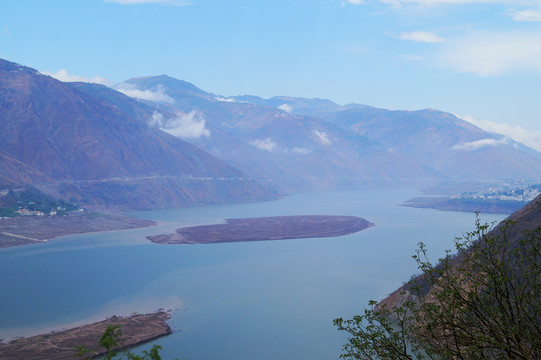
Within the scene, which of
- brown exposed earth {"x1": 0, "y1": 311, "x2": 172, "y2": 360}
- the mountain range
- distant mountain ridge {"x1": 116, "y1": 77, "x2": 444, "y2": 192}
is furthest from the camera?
distant mountain ridge {"x1": 116, "y1": 77, "x2": 444, "y2": 192}

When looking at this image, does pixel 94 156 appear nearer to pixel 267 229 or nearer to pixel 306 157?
pixel 267 229

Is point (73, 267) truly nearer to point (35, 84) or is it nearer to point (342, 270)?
point (342, 270)

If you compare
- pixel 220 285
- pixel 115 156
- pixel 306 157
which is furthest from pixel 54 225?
pixel 306 157

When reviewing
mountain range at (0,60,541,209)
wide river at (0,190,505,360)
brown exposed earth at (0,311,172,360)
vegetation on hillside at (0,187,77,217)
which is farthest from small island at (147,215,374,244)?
brown exposed earth at (0,311,172,360)

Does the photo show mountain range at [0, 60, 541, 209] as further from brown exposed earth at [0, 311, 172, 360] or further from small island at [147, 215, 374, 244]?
brown exposed earth at [0, 311, 172, 360]

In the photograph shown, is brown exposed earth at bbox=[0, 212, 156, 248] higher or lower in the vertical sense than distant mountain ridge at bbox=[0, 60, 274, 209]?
lower

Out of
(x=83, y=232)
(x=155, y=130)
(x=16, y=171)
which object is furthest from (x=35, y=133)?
(x=83, y=232)
